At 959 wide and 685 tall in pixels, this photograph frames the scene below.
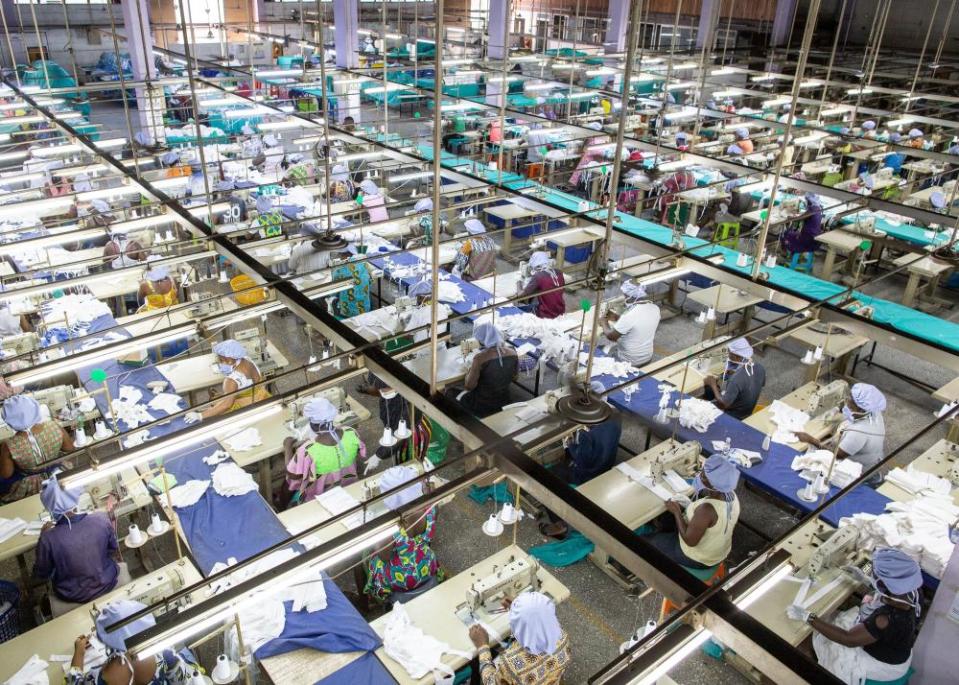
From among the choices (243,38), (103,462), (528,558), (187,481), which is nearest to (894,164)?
(528,558)

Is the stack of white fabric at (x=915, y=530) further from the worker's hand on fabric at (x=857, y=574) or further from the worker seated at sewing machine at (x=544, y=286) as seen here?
the worker seated at sewing machine at (x=544, y=286)

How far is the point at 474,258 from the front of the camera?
455 inches

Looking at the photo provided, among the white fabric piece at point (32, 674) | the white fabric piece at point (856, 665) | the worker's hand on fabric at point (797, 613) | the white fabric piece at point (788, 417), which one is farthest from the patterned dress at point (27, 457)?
the white fabric piece at point (788, 417)

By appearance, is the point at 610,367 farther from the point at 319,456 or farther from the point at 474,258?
the point at 319,456

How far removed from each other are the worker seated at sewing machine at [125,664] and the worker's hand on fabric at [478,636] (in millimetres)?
1863

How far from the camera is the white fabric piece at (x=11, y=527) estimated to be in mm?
6175

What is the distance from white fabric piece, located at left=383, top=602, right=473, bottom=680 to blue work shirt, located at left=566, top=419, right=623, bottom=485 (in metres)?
2.78

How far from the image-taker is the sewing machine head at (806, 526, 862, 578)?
5.92 metres

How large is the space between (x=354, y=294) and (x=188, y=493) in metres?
4.74

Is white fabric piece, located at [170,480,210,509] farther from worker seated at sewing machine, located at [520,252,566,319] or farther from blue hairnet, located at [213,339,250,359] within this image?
worker seated at sewing machine, located at [520,252,566,319]

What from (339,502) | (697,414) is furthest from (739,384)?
(339,502)

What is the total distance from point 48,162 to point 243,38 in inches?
778

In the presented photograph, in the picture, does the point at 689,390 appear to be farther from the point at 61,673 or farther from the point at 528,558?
A: the point at 61,673

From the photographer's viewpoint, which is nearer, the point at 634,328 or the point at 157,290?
the point at 634,328
